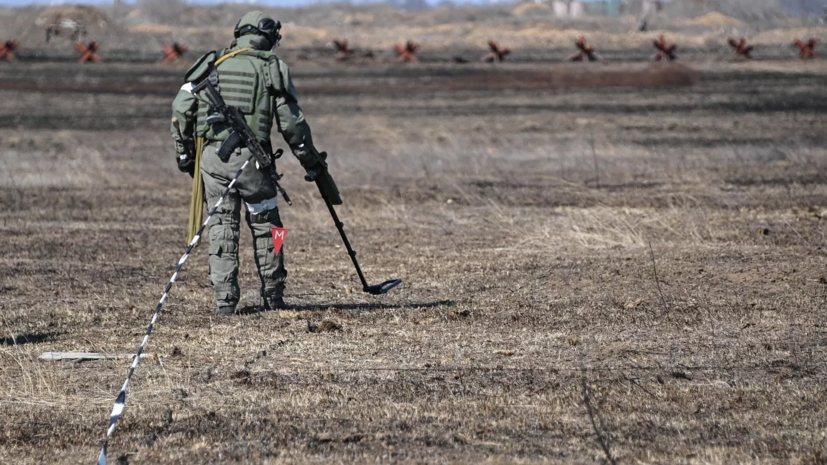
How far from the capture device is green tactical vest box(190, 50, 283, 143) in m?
8.16

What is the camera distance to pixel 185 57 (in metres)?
53.8

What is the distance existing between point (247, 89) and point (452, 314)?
2339 millimetres

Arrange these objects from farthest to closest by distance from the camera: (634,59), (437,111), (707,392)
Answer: (634,59) → (437,111) → (707,392)

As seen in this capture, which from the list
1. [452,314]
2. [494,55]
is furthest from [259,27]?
[494,55]

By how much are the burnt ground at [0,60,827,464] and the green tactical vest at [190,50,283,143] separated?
1.46 m

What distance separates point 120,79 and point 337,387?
39687mm

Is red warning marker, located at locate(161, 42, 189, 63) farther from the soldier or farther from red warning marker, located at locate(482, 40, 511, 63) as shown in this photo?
the soldier

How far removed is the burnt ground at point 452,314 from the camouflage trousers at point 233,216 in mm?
379

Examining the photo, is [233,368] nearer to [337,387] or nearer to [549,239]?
[337,387]

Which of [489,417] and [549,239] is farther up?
[489,417]

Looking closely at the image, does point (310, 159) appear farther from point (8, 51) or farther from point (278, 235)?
point (8, 51)

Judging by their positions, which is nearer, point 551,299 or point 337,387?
point 337,387

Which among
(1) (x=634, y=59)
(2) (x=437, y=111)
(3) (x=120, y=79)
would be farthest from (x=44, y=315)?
(1) (x=634, y=59)

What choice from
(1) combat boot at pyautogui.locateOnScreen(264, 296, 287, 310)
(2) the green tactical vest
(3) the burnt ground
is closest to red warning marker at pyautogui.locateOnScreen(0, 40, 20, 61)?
(3) the burnt ground
